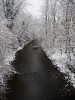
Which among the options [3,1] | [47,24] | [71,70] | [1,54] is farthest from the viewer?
[47,24]

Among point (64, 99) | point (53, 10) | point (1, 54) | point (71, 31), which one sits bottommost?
point (64, 99)

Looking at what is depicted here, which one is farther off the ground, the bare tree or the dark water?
the bare tree

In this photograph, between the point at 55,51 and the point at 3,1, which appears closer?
the point at 3,1

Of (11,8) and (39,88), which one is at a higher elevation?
(11,8)

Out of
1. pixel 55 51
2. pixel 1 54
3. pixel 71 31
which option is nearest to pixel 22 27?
pixel 55 51

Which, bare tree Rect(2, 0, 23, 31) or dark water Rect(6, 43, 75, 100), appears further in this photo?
bare tree Rect(2, 0, 23, 31)

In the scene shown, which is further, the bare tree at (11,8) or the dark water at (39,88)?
the bare tree at (11,8)

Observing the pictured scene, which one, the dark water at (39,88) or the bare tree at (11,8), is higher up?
the bare tree at (11,8)

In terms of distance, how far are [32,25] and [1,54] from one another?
6151 cm

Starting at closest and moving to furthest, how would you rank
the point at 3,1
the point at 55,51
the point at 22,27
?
the point at 3,1, the point at 55,51, the point at 22,27

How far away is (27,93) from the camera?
9859 millimetres

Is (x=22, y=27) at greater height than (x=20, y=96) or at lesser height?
greater

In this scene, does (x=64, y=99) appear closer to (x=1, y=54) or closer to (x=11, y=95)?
(x=11, y=95)

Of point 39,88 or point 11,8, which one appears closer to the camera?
point 39,88
